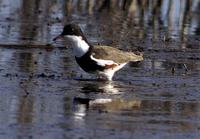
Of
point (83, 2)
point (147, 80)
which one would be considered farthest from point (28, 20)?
point (147, 80)

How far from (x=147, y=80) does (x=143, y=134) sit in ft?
13.0

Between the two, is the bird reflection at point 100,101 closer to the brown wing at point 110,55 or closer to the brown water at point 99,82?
the brown water at point 99,82

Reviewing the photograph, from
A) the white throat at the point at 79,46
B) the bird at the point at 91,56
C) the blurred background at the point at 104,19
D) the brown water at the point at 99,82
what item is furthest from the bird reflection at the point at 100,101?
the blurred background at the point at 104,19

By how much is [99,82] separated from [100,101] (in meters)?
1.82

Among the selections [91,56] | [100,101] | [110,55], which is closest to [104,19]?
[110,55]

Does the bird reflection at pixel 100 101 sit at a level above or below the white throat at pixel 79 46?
below

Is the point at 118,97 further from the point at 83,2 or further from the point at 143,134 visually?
the point at 83,2

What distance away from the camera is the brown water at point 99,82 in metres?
9.31

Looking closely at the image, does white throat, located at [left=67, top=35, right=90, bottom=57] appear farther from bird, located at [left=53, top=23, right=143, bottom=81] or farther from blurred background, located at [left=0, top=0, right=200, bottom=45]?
blurred background, located at [left=0, top=0, right=200, bottom=45]

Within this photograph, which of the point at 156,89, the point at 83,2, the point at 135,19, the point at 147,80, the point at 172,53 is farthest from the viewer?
the point at 83,2

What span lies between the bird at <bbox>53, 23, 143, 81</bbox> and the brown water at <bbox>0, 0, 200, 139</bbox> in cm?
18

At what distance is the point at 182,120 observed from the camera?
9.83 meters

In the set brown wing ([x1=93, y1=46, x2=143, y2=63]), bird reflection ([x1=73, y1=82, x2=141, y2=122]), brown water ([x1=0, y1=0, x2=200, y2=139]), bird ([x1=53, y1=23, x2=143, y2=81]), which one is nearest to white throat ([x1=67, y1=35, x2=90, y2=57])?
bird ([x1=53, y1=23, x2=143, y2=81])

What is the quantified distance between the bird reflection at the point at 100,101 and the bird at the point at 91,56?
346 millimetres
